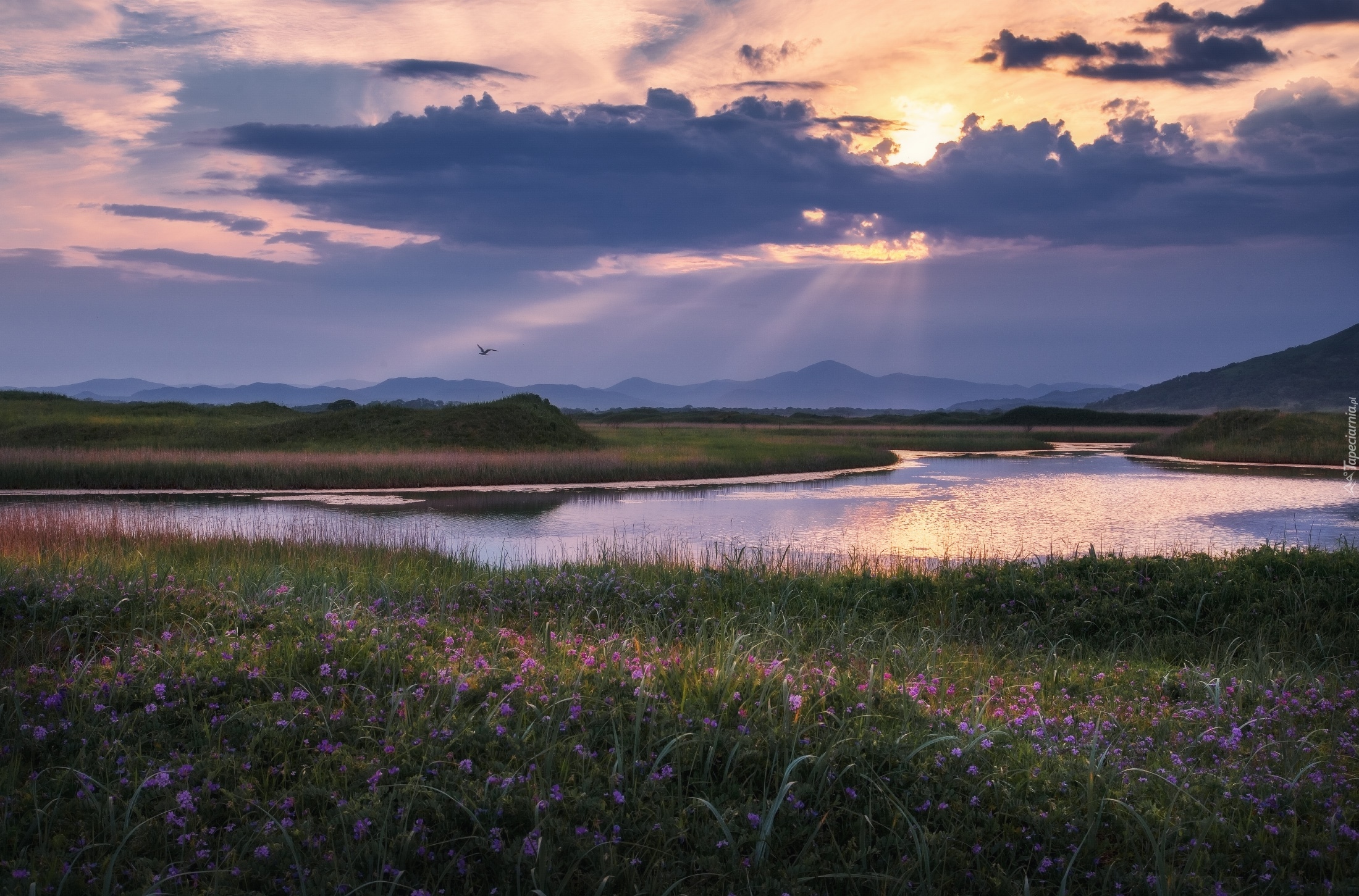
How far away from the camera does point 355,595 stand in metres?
8.72

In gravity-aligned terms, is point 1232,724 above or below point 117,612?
below

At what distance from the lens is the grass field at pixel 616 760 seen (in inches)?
146

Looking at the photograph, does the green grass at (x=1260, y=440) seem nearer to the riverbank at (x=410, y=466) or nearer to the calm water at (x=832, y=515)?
the calm water at (x=832, y=515)

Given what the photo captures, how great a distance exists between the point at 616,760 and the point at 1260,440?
54.3 meters

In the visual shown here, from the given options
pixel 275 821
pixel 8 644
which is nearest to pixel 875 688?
pixel 275 821

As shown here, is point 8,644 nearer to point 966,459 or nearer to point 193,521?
point 193,521

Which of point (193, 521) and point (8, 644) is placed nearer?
point (8, 644)

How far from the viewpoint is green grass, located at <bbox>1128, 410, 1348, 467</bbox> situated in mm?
44062

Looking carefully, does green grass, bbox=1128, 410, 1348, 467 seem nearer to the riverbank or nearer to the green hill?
the riverbank

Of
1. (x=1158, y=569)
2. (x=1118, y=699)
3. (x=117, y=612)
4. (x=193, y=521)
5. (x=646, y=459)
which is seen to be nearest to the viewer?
(x=1118, y=699)

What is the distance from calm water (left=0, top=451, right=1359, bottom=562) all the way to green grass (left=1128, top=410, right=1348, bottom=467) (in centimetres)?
949

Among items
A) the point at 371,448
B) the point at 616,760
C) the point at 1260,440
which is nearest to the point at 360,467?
the point at 371,448

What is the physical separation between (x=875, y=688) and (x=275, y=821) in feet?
11.2

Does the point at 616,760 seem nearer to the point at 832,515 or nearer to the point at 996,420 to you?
the point at 832,515
